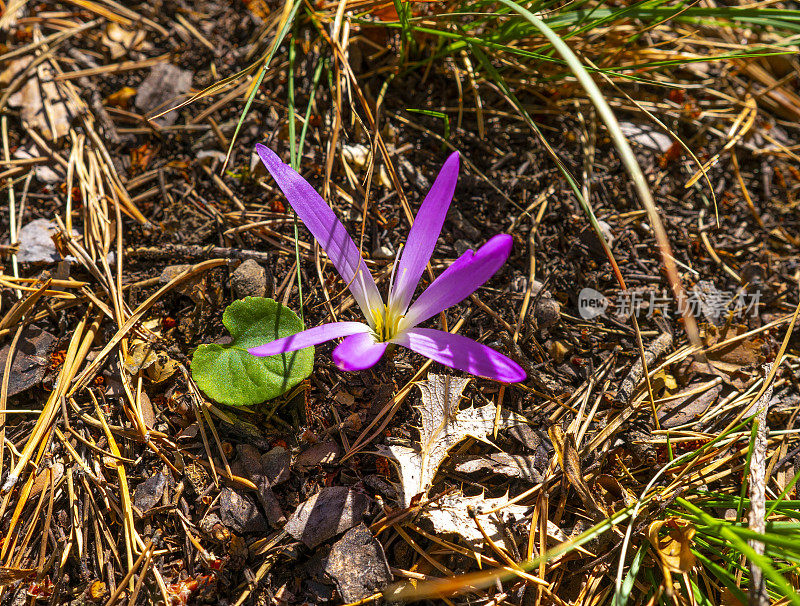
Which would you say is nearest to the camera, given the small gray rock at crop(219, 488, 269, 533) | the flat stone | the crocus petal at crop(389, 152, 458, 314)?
the crocus petal at crop(389, 152, 458, 314)

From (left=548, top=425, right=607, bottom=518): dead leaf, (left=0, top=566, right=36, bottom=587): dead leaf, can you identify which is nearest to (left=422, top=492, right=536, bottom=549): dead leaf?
(left=548, top=425, right=607, bottom=518): dead leaf

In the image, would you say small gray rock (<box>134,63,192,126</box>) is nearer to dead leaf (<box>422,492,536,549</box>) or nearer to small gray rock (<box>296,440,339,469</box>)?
small gray rock (<box>296,440,339,469</box>)

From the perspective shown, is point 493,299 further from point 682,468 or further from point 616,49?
point 616,49

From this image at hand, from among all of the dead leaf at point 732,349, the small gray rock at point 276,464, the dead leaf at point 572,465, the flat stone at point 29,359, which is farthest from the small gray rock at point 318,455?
the dead leaf at point 732,349

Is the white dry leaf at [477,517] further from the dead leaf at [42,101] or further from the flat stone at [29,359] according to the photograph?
the dead leaf at [42,101]

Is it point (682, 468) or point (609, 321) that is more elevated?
point (609, 321)

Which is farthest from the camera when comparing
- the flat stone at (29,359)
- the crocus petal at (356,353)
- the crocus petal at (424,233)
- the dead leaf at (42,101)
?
the dead leaf at (42,101)

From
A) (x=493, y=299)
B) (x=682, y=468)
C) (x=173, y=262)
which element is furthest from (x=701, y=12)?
(x=173, y=262)
